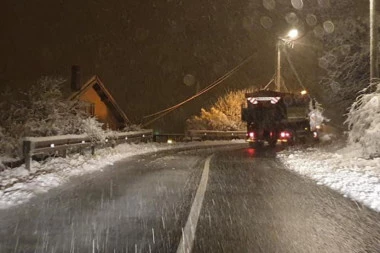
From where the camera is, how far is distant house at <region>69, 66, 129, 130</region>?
111ft

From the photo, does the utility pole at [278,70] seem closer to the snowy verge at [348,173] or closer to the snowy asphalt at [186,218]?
the snowy verge at [348,173]

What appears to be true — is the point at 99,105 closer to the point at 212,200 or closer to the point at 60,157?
the point at 60,157

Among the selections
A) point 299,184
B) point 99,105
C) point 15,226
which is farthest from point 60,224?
point 99,105

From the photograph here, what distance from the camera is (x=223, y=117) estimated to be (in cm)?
4828

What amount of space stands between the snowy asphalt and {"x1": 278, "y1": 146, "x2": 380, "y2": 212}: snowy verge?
0.44 metres

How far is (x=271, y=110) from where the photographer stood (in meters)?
31.1

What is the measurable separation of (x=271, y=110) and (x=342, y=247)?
24.7 meters

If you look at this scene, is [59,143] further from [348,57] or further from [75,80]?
[348,57]

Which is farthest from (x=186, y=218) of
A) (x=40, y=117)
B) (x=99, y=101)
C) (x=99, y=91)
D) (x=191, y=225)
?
(x=99, y=101)

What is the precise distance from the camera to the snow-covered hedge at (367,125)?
57.5ft

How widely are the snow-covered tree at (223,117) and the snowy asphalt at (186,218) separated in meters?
34.0

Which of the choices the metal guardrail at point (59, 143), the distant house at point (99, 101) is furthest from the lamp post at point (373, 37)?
the distant house at point (99, 101)

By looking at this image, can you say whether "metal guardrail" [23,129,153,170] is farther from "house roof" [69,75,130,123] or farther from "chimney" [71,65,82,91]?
"chimney" [71,65,82,91]

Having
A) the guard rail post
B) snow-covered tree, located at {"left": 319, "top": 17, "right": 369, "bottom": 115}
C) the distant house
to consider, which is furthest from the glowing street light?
the guard rail post
